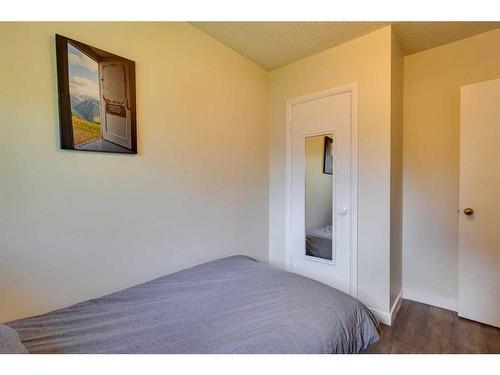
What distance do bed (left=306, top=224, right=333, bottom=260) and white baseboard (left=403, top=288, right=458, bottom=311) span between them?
0.87 m

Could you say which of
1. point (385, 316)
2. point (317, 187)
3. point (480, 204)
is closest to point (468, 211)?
A: point (480, 204)

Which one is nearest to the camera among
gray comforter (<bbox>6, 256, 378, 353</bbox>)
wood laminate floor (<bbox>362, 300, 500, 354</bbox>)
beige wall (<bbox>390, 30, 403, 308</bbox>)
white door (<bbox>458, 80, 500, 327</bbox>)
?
gray comforter (<bbox>6, 256, 378, 353</bbox>)

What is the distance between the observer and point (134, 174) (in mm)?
1581

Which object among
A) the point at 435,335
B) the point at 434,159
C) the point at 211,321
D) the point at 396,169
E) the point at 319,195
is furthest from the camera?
the point at 319,195

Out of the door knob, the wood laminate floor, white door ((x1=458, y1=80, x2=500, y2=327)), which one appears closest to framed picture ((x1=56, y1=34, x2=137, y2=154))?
the door knob

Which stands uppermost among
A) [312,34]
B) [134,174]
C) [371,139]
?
[312,34]

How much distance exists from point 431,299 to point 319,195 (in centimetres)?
138

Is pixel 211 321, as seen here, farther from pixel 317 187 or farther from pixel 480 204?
pixel 480 204

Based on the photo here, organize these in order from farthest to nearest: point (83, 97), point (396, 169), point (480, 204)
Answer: point (396, 169), point (480, 204), point (83, 97)

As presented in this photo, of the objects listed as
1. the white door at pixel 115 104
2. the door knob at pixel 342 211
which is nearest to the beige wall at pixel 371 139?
the door knob at pixel 342 211

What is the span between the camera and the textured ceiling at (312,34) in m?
1.88

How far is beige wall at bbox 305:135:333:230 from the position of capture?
2299mm

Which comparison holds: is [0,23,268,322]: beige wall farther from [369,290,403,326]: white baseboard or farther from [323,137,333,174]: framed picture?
→ [369,290,403,326]: white baseboard

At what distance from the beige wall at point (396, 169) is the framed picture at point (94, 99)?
194 cm
